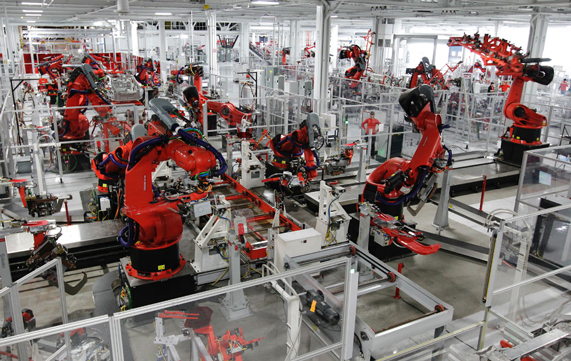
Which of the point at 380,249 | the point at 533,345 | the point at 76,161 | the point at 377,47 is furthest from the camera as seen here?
the point at 377,47

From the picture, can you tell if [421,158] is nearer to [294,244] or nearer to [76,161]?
[294,244]

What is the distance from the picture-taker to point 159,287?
239 inches

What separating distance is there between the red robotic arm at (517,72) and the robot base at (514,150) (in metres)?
0.12

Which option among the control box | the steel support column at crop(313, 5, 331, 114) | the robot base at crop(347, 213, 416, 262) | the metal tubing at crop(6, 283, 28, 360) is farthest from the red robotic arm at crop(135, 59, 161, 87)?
the metal tubing at crop(6, 283, 28, 360)

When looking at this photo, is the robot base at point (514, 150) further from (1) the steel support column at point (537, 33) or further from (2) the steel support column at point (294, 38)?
(2) the steel support column at point (294, 38)

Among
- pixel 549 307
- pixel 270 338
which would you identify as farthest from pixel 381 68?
pixel 270 338

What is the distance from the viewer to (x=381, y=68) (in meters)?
22.2

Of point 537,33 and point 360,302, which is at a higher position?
point 537,33

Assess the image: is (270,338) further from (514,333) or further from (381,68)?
(381,68)

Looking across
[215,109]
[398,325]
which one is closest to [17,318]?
[398,325]

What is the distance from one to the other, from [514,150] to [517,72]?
199 centimetres

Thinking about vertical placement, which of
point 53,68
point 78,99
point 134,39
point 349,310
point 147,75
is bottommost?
point 349,310

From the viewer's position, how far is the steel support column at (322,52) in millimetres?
12562

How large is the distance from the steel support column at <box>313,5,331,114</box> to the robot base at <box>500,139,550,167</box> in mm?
5030
